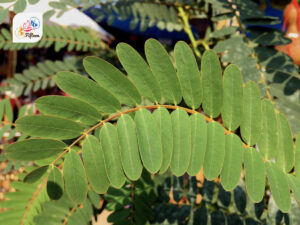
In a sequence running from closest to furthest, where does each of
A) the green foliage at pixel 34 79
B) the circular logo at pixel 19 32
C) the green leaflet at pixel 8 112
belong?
the circular logo at pixel 19 32
the green leaflet at pixel 8 112
the green foliage at pixel 34 79

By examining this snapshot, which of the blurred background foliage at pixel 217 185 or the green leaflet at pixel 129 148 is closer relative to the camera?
the green leaflet at pixel 129 148

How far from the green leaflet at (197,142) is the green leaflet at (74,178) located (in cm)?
16

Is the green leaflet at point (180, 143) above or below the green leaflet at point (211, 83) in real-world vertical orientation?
below

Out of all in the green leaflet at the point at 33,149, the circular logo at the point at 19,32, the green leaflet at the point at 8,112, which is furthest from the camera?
the green leaflet at the point at 8,112

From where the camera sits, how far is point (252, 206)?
0.52 meters

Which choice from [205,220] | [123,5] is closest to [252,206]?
[205,220]

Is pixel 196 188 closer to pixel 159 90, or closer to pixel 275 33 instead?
pixel 159 90

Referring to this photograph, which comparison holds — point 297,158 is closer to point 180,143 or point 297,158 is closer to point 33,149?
point 180,143

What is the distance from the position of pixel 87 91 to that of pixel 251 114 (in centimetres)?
26

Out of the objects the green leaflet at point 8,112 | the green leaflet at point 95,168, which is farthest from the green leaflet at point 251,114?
the green leaflet at point 8,112

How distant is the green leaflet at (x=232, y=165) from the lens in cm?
37

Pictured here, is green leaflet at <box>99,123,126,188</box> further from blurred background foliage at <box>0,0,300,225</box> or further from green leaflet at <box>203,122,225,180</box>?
blurred background foliage at <box>0,0,300,225</box>

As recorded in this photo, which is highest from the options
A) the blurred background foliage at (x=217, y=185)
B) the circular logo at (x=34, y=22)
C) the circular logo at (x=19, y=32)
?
the circular logo at (x=34, y=22)

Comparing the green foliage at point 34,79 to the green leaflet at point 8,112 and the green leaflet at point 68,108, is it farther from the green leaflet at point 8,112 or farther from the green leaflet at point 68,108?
the green leaflet at point 68,108
